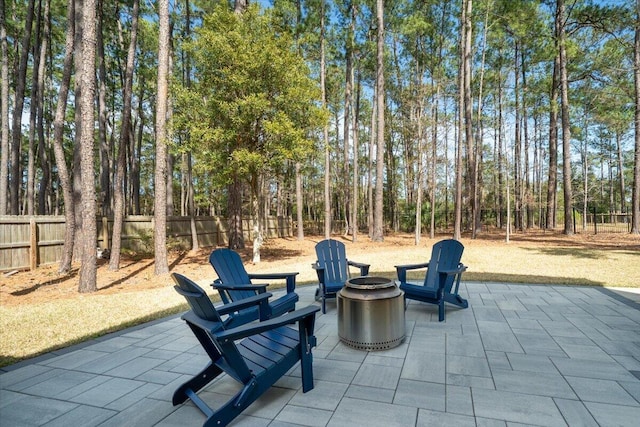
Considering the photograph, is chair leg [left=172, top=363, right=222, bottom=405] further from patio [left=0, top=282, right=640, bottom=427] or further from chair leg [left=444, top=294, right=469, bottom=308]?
chair leg [left=444, top=294, right=469, bottom=308]

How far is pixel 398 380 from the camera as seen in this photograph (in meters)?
2.34

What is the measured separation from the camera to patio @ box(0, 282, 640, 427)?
1930mm

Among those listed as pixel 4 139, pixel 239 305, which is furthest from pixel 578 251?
pixel 4 139

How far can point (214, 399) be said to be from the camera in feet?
7.10

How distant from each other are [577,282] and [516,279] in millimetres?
929

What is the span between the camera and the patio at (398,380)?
1930 mm

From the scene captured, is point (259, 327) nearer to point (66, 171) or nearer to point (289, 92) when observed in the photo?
point (289, 92)

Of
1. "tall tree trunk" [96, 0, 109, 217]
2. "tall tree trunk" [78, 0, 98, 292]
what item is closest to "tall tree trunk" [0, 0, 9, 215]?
"tall tree trunk" [96, 0, 109, 217]

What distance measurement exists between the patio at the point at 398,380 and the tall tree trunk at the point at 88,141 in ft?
9.96

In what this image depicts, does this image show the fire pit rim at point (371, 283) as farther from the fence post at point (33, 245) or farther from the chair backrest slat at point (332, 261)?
the fence post at point (33, 245)

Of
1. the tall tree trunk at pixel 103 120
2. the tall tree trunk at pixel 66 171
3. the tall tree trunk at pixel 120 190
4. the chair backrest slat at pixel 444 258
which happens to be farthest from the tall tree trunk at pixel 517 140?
the tall tree trunk at pixel 103 120

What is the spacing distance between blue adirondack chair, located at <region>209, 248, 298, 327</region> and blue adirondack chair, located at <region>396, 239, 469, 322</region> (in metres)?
1.46

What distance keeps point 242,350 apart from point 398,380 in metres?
1.15

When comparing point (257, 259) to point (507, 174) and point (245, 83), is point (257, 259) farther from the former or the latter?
point (507, 174)
